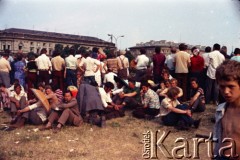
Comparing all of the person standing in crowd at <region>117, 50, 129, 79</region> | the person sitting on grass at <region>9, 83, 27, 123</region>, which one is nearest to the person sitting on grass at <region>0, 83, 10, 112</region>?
the person sitting on grass at <region>9, 83, 27, 123</region>

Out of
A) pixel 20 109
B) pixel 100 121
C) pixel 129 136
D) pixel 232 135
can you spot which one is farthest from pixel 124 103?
pixel 232 135

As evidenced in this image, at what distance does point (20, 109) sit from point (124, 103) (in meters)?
3.03

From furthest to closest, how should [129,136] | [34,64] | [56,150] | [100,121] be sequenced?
[34,64] → [100,121] → [129,136] → [56,150]

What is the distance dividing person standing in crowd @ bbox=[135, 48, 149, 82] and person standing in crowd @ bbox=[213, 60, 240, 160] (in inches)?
323

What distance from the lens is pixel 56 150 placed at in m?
6.43

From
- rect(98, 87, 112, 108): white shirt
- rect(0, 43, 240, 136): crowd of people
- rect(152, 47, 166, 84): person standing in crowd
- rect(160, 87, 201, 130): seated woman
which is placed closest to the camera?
rect(160, 87, 201, 130): seated woman

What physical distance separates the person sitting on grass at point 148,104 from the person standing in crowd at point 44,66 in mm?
3405

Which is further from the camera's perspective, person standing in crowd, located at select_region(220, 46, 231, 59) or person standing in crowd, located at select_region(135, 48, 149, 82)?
person standing in crowd, located at select_region(135, 48, 149, 82)

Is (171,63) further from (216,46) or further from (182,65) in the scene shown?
(216,46)

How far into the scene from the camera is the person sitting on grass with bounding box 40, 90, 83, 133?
795 centimetres

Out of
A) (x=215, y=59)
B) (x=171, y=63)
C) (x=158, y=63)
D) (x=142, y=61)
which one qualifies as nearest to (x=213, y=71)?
(x=215, y=59)

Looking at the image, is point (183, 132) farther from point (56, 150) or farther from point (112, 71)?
point (112, 71)

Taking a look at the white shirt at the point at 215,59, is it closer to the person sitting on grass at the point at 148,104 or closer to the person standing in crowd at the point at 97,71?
the person sitting on grass at the point at 148,104

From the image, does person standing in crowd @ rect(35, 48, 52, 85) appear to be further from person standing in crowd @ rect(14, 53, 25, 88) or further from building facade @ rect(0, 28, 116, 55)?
building facade @ rect(0, 28, 116, 55)
